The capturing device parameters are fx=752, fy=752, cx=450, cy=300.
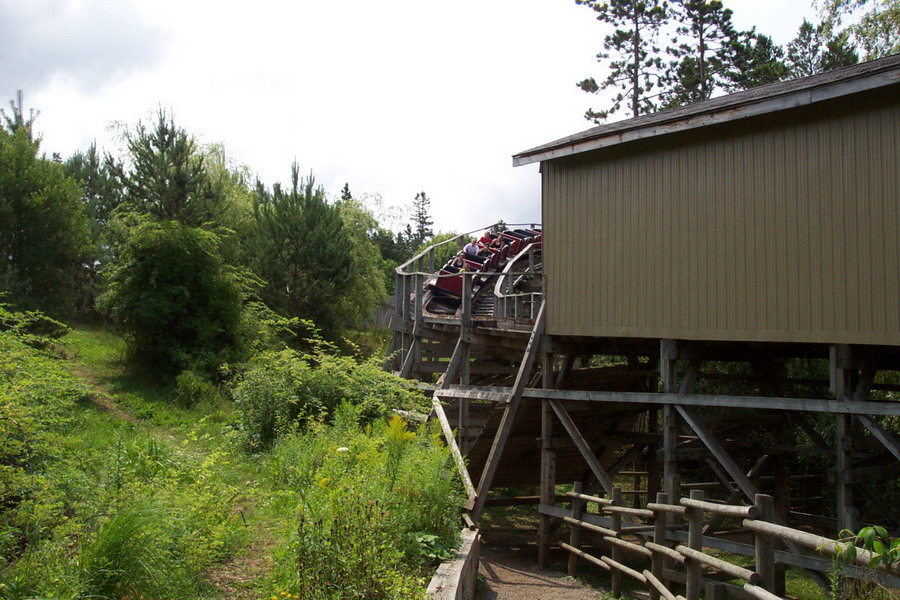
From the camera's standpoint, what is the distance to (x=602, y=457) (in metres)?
15.1

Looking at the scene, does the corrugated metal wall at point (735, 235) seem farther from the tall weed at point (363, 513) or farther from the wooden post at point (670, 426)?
the tall weed at point (363, 513)

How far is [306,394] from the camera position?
1269cm

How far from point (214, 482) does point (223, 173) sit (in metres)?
25.8

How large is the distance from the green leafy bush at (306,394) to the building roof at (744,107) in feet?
14.7

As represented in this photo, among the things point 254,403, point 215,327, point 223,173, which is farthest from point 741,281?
point 223,173

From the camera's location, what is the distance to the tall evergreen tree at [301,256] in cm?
2520

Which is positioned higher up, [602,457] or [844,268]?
[844,268]

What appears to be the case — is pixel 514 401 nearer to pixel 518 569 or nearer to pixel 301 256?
pixel 518 569

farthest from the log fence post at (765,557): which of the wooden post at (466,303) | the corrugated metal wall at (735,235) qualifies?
the wooden post at (466,303)

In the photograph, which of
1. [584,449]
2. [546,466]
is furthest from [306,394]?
[584,449]

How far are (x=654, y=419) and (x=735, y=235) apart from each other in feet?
19.0

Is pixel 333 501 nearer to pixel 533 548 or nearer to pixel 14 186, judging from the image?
pixel 533 548

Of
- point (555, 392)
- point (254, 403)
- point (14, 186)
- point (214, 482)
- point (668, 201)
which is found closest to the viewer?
point (214, 482)

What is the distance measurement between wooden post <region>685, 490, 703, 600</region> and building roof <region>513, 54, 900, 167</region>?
4554mm
